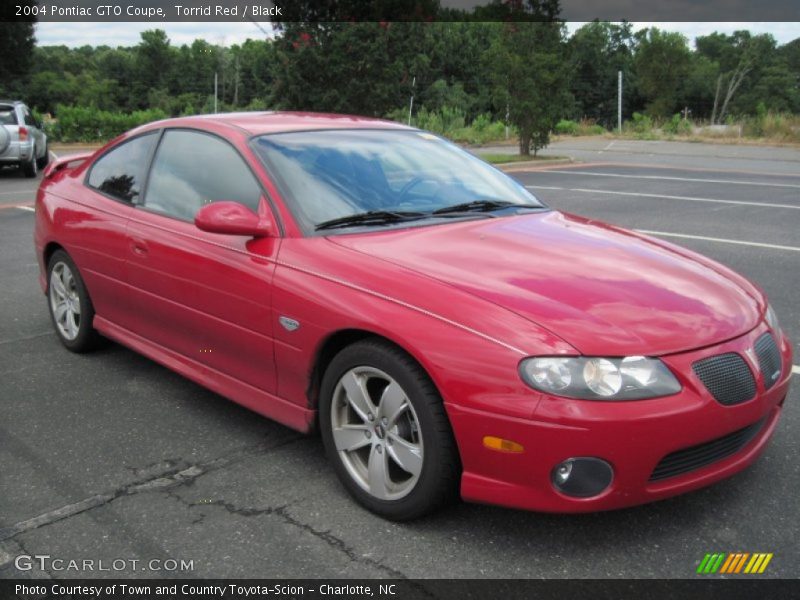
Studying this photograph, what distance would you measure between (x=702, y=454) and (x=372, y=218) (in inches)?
66.5

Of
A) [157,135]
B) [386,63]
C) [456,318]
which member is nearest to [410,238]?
[456,318]

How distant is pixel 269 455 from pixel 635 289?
1.76 m

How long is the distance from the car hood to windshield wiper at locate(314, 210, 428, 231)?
11 cm

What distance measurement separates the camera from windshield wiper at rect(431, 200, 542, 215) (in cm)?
391

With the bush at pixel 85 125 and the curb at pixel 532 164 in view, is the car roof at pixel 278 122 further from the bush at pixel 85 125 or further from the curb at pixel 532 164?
the bush at pixel 85 125

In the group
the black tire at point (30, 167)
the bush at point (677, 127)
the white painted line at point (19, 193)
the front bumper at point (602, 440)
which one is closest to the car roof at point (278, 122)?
the front bumper at point (602, 440)

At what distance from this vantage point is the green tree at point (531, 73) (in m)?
20.5

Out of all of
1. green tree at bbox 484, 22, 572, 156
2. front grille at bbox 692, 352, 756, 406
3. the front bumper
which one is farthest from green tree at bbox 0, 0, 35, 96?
front grille at bbox 692, 352, 756, 406

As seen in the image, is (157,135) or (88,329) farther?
(88,329)

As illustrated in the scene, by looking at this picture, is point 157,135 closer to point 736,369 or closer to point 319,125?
point 319,125

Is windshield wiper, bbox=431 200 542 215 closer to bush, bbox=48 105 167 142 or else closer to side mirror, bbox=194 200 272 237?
side mirror, bbox=194 200 272 237

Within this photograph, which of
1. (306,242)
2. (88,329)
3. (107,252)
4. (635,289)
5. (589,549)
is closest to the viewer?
(589,549)

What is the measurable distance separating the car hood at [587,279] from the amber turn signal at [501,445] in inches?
15.0

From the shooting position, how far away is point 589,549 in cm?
286
